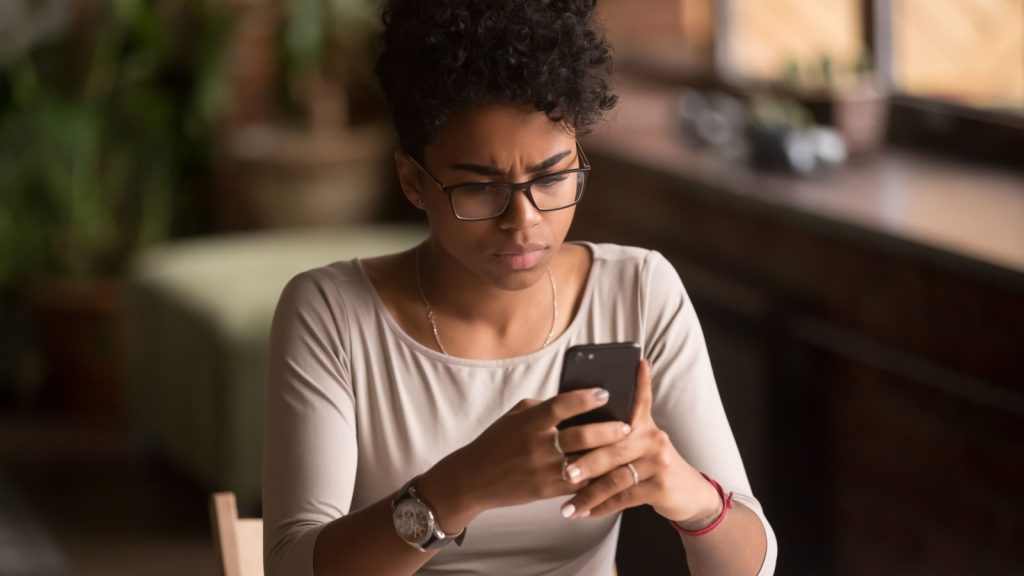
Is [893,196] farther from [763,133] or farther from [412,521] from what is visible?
[412,521]

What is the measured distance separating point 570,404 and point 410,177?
35cm

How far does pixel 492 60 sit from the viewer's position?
52.2 inches

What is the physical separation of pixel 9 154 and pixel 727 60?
6.97 ft

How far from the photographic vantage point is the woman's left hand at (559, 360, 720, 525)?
3.98 feet

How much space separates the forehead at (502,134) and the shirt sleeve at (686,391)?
0.26 meters

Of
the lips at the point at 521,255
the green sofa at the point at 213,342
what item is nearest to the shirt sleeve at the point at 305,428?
the lips at the point at 521,255

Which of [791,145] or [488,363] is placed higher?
[488,363]

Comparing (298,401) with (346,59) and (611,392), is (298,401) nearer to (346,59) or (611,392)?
(611,392)

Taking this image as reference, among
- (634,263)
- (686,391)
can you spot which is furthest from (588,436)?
(634,263)

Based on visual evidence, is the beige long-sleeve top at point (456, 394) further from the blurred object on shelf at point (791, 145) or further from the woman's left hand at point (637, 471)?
the blurred object on shelf at point (791, 145)

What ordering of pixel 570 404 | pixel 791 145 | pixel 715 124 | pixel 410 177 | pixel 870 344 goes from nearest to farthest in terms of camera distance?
1. pixel 570 404
2. pixel 410 177
3. pixel 870 344
4. pixel 791 145
5. pixel 715 124

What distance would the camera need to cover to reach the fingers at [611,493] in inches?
48.6

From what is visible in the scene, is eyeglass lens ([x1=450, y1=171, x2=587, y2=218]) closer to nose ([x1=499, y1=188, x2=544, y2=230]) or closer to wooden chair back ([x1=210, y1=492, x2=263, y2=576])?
nose ([x1=499, y1=188, x2=544, y2=230])

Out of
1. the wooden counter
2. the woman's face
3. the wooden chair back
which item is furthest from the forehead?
the wooden counter
